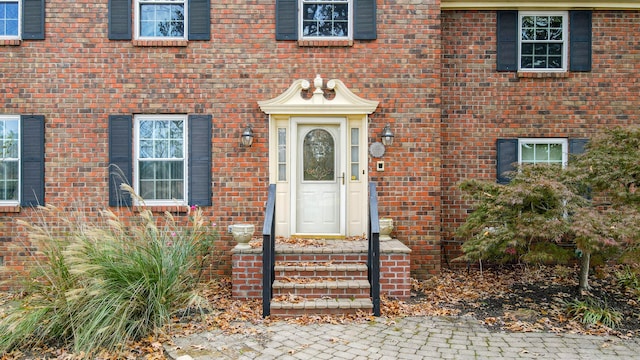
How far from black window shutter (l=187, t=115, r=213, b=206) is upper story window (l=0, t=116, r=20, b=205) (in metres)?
2.85

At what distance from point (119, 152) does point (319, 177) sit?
10.8ft

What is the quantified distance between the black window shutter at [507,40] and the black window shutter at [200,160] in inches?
205

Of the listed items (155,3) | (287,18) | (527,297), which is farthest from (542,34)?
(155,3)

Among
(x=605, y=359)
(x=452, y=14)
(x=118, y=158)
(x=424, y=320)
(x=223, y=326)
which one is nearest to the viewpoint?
(x=605, y=359)

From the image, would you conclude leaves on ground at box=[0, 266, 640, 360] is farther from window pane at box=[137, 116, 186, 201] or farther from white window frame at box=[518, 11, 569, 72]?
white window frame at box=[518, 11, 569, 72]

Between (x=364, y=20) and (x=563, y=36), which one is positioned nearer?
(x=364, y=20)

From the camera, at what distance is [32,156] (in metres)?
6.82

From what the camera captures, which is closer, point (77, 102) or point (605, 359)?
point (605, 359)

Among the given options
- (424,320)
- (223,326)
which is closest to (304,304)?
(223,326)

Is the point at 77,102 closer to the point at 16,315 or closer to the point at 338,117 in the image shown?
the point at 16,315

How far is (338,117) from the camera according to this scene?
702 centimetres

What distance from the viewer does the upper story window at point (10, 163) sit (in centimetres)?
691

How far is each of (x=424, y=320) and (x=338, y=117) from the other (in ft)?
11.5

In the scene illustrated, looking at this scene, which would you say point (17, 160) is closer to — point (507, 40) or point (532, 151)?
point (507, 40)
